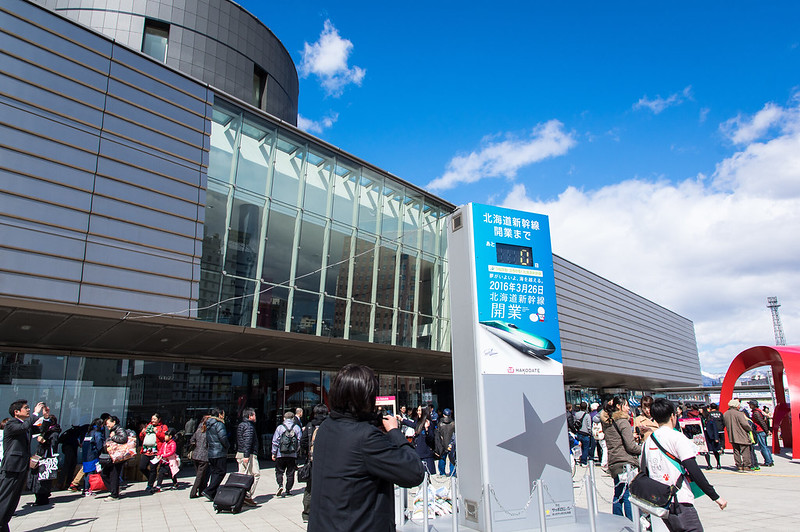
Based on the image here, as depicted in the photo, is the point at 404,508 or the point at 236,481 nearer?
the point at 404,508

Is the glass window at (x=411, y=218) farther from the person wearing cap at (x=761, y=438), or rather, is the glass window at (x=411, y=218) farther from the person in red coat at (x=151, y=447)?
the person wearing cap at (x=761, y=438)

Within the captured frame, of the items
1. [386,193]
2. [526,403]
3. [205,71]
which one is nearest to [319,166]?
[386,193]

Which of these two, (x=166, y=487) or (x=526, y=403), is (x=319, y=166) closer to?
(x=166, y=487)

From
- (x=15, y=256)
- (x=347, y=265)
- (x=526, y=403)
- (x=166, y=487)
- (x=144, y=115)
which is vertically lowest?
(x=166, y=487)

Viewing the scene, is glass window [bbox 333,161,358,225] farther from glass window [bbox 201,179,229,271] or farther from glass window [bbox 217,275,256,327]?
glass window [bbox 217,275,256,327]

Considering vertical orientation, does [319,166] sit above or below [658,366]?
above

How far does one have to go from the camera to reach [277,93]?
24719mm

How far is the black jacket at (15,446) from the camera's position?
23.3ft

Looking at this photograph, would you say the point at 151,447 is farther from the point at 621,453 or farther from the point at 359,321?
the point at 621,453

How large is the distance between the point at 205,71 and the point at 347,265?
1047cm

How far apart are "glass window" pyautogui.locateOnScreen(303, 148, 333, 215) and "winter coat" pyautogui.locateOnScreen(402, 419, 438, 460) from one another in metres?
8.11

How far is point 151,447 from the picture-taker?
40.0ft

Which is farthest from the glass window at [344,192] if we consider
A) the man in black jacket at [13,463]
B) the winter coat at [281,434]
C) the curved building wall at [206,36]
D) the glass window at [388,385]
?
the man in black jacket at [13,463]

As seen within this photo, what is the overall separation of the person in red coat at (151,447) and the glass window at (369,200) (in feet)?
31.7
